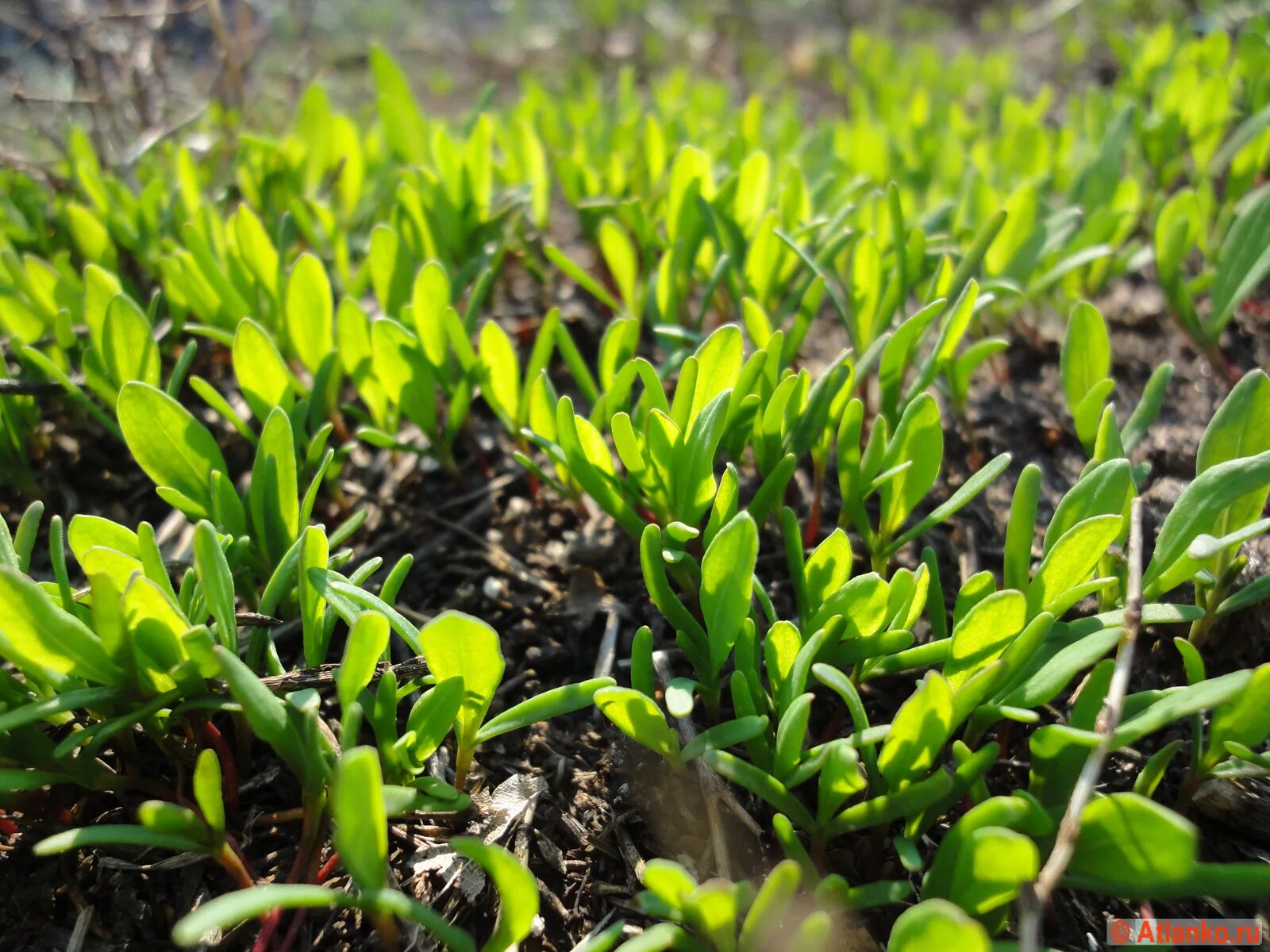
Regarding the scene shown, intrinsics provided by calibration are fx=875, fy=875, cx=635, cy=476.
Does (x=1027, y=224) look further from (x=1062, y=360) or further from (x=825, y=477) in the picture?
(x=825, y=477)

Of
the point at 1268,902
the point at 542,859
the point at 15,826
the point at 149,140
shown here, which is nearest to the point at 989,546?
the point at 1268,902

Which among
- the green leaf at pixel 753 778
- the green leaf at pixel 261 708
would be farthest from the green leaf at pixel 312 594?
the green leaf at pixel 753 778

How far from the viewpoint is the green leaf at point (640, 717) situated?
0.84 meters

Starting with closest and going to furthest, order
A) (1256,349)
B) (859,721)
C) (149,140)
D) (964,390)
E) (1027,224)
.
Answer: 1. (859,721)
2. (964,390)
3. (1027,224)
4. (1256,349)
5. (149,140)

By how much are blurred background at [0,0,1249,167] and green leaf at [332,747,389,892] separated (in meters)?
1.69

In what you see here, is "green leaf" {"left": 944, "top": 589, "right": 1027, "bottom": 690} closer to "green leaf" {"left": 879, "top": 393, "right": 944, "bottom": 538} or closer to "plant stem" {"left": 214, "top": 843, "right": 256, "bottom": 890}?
"green leaf" {"left": 879, "top": 393, "right": 944, "bottom": 538}

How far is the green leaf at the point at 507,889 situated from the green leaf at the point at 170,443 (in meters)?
0.62

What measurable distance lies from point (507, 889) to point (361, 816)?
0.48 feet

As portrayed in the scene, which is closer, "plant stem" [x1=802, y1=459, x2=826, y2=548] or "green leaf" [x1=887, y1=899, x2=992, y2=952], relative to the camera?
"green leaf" [x1=887, y1=899, x2=992, y2=952]

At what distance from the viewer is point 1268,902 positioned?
2.98ft

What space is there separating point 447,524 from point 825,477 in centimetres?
62

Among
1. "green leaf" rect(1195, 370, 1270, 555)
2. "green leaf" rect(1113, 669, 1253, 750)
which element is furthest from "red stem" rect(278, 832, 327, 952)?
"green leaf" rect(1195, 370, 1270, 555)

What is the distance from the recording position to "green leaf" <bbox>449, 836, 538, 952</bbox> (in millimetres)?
725

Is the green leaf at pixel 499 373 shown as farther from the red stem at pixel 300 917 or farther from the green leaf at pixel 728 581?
the red stem at pixel 300 917
